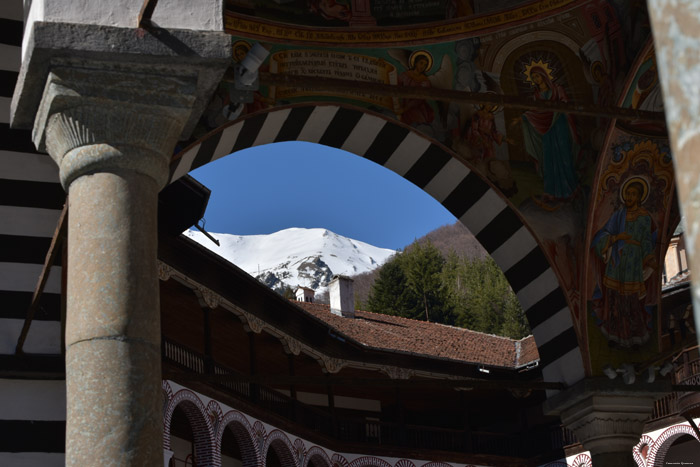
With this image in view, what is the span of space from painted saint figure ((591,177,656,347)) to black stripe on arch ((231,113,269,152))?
3.17 m

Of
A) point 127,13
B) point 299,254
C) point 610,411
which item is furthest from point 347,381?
point 299,254

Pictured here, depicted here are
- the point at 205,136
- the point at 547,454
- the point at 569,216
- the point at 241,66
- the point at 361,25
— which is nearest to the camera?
the point at 241,66

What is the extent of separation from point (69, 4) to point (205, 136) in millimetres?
3407

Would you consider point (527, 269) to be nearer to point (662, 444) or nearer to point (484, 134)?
point (484, 134)

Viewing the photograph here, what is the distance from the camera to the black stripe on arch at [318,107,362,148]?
8594 mm

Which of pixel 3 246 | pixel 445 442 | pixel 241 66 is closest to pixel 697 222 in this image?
pixel 241 66

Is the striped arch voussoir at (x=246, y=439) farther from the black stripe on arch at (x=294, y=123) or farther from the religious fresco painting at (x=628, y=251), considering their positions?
the black stripe on arch at (x=294, y=123)

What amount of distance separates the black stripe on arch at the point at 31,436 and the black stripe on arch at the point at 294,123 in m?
3.29

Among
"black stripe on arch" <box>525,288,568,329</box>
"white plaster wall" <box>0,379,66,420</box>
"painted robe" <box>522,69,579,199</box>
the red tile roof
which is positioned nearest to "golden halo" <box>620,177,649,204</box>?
"painted robe" <box>522,69,579,199</box>

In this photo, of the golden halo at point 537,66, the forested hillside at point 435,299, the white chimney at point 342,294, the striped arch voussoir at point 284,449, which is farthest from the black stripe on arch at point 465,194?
the forested hillside at point 435,299

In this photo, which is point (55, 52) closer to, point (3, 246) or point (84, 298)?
point (84, 298)

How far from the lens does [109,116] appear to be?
4.26 m

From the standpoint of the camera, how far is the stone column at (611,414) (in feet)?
28.0

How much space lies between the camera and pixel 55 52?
4.12 m
